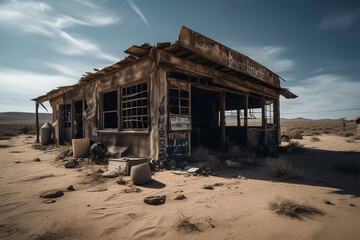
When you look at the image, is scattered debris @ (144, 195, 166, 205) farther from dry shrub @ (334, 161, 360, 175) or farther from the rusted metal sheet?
dry shrub @ (334, 161, 360, 175)

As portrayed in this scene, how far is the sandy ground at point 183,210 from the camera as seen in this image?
213cm

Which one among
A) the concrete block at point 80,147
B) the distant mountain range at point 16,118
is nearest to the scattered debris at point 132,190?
the concrete block at point 80,147

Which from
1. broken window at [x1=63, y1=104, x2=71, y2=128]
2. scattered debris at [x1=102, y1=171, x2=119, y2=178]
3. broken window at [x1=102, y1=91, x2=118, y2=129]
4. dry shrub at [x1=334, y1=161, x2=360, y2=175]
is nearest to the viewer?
scattered debris at [x1=102, y1=171, x2=119, y2=178]

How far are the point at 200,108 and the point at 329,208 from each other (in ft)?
30.4

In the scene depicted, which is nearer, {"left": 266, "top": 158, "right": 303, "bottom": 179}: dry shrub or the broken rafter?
{"left": 266, "top": 158, "right": 303, "bottom": 179}: dry shrub

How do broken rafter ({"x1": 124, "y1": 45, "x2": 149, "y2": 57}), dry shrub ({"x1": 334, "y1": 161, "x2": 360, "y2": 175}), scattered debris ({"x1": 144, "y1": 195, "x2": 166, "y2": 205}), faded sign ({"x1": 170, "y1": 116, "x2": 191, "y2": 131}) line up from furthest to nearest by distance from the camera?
faded sign ({"x1": 170, "y1": 116, "x2": 191, "y2": 131}) → broken rafter ({"x1": 124, "y1": 45, "x2": 149, "y2": 57}) → dry shrub ({"x1": 334, "y1": 161, "x2": 360, "y2": 175}) → scattered debris ({"x1": 144, "y1": 195, "x2": 166, "y2": 205})

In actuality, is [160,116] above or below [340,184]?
above

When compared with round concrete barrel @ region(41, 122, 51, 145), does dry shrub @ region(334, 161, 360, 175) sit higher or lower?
lower

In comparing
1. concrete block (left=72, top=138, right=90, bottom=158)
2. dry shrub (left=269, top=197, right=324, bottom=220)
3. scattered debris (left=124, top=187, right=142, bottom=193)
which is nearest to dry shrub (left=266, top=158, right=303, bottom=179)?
dry shrub (left=269, top=197, right=324, bottom=220)

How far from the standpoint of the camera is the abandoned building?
19.4 ft

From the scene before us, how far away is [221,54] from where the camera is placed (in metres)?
6.83

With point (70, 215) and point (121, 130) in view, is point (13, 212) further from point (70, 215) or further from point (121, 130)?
point (121, 130)

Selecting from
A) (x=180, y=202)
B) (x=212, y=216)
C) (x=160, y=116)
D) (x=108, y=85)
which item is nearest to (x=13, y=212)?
(x=180, y=202)

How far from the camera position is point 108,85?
810cm
